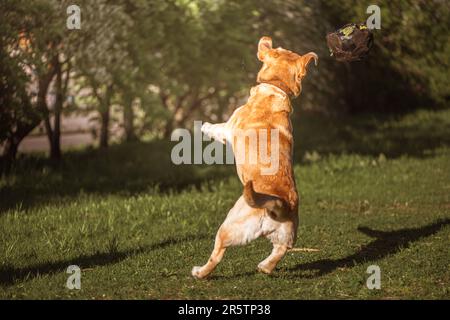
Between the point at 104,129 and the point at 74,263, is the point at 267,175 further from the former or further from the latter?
the point at 104,129

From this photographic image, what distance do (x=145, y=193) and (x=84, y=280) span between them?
4817mm

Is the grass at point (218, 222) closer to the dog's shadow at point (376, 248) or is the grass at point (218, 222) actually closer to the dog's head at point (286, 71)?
the dog's shadow at point (376, 248)

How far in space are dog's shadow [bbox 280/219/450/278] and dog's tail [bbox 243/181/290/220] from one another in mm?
1020

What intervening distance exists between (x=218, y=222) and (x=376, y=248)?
2308 millimetres

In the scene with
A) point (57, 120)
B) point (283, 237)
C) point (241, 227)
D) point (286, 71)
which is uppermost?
point (286, 71)

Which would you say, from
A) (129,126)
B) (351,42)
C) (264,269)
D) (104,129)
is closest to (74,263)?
(264,269)

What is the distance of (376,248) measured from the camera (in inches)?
342

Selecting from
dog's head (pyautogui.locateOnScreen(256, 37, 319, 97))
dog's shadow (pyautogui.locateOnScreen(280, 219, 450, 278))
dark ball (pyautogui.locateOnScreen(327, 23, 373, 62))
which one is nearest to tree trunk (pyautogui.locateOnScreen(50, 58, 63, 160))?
dog's shadow (pyautogui.locateOnScreen(280, 219, 450, 278))

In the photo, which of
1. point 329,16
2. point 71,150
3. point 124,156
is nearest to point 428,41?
point 329,16

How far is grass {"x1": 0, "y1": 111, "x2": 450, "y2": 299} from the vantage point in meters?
7.16

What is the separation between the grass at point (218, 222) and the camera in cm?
716

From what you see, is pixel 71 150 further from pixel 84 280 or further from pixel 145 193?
pixel 84 280

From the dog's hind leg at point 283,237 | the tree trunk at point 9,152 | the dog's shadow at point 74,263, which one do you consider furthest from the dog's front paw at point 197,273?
the tree trunk at point 9,152

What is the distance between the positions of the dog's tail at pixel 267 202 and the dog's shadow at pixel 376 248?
1020mm
